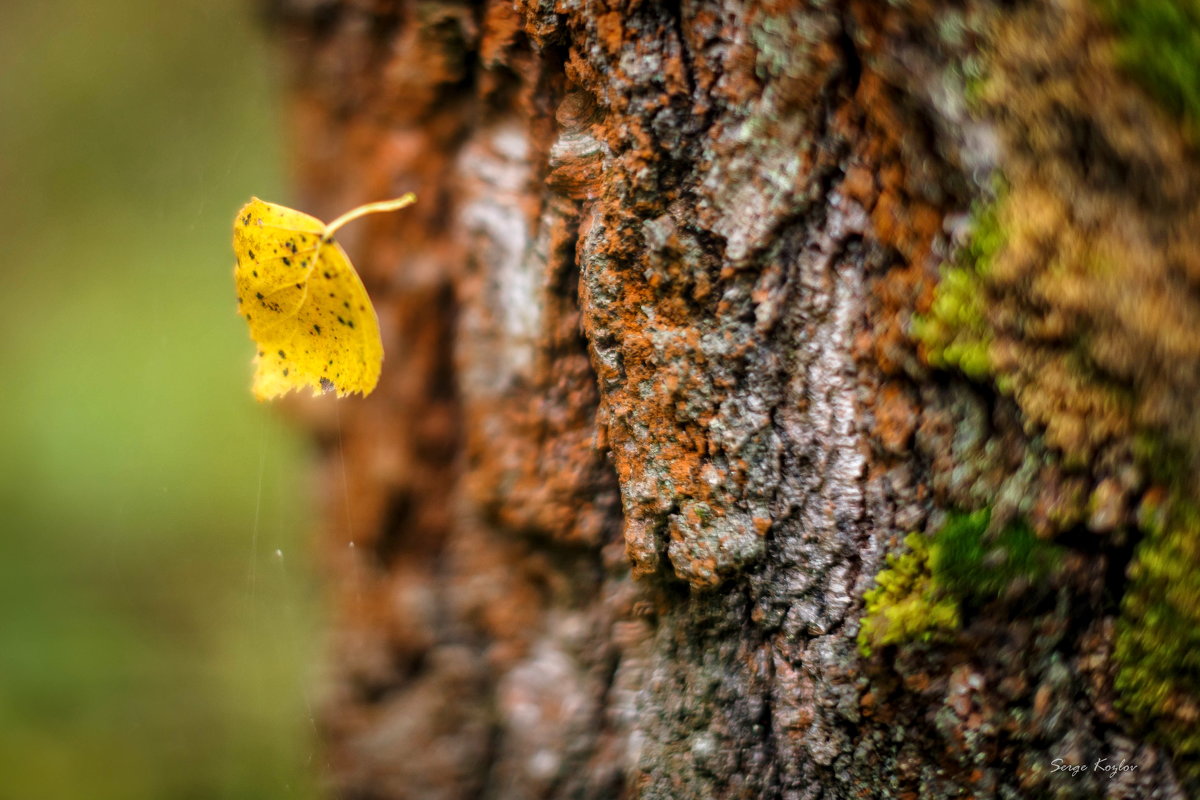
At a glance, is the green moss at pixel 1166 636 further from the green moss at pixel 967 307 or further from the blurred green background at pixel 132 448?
the blurred green background at pixel 132 448

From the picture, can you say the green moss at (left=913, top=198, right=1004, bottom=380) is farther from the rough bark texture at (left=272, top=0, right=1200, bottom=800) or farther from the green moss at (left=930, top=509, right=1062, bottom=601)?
the green moss at (left=930, top=509, right=1062, bottom=601)

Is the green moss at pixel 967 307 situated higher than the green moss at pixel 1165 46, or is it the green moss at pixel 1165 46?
the green moss at pixel 1165 46

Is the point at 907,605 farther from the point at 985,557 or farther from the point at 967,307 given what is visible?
the point at 967,307

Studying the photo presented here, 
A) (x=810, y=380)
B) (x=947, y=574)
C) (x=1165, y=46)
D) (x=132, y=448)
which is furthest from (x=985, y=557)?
(x=132, y=448)

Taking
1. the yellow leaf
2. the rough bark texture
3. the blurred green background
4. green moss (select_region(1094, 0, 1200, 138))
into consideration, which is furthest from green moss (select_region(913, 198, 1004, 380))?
the blurred green background

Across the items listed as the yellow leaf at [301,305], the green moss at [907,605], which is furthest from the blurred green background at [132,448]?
the green moss at [907,605]

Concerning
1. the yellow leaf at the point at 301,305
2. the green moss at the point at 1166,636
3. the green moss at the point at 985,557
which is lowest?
the green moss at the point at 1166,636

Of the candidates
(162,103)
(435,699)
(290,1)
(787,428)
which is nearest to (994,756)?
(787,428)
